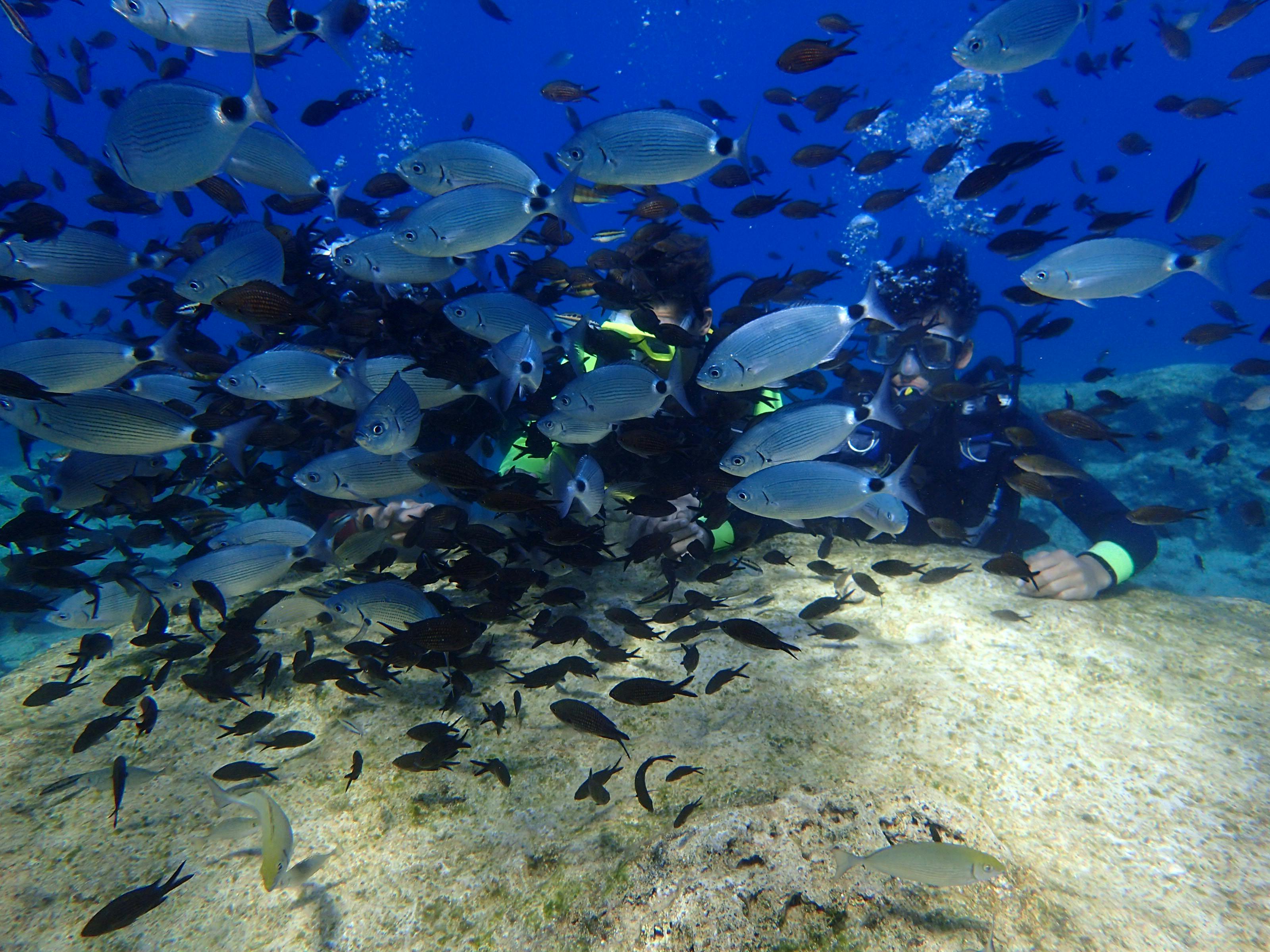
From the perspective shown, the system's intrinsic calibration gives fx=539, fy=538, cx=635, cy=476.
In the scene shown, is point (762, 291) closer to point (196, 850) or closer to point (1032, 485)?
point (1032, 485)

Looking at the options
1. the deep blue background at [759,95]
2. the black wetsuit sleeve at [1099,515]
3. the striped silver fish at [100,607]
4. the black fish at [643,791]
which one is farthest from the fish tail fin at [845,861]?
the deep blue background at [759,95]

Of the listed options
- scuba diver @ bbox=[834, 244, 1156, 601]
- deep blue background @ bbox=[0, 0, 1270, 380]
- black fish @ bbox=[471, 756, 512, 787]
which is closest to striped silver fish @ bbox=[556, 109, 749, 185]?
scuba diver @ bbox=[834, 244, 1156, 601]

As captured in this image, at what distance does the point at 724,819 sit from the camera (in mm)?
1898

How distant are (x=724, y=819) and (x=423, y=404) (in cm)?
285

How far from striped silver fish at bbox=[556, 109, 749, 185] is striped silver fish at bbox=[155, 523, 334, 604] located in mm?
2710

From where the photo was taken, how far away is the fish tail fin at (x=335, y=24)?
337 cm

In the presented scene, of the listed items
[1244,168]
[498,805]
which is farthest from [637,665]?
[1244,168]

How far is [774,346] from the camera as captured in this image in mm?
2988

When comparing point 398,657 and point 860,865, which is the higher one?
point 398,657

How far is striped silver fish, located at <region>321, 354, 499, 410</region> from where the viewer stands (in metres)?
3.27

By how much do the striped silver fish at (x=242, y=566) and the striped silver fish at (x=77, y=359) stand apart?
108 centimetres

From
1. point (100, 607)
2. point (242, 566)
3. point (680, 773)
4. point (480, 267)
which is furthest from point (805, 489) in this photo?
point (100, 607)

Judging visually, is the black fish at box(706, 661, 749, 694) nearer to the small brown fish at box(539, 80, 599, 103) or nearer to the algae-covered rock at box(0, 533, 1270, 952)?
the algae-covered rock at box(0, 533, 1270, 952)

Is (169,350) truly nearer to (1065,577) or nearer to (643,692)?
(643,692)
